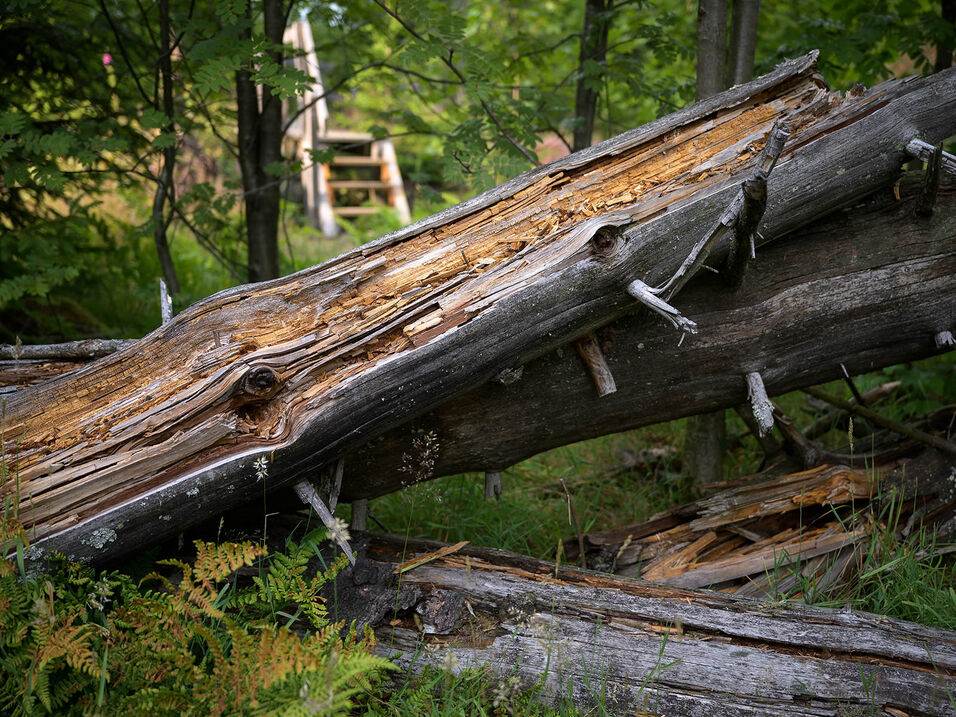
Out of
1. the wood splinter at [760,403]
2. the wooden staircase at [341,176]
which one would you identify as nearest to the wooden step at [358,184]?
the wooden staircase at [341,176]

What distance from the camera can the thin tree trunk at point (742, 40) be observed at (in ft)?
13.1

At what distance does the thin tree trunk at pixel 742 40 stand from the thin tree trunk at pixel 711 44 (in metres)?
0.11

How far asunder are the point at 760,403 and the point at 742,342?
0.33m

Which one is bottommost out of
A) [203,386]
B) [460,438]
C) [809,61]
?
[460,438]

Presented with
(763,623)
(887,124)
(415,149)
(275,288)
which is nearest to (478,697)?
(763,623)

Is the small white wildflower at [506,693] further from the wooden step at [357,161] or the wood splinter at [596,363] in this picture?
the wooden step at [357,161]

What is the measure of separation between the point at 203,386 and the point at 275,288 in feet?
1.77

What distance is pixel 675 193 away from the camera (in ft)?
9.37

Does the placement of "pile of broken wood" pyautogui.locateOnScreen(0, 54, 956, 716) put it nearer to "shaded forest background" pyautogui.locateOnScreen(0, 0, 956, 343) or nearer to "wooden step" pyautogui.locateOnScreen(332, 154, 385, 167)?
"shaded forest background" pyautogui.locateOnScreen(0, 0, 956, 343)

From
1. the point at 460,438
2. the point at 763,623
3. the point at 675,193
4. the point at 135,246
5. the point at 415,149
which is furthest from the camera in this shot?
the point at 415,149

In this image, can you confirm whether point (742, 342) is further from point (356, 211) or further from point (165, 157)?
point (356, 211)

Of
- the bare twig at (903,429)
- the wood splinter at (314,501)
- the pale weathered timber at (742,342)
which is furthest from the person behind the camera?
the bare twig at (903,429)

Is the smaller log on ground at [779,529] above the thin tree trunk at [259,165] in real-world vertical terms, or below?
below

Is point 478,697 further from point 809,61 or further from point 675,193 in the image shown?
point 809,61
